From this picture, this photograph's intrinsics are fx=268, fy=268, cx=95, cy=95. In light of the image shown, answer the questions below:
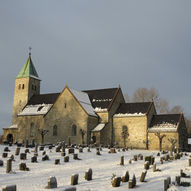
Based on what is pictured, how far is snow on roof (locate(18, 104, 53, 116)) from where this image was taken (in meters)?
49.0

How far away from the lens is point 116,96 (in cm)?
4659

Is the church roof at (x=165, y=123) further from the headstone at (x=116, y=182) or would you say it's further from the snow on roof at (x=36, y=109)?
the headstone at (x=116, y=182)

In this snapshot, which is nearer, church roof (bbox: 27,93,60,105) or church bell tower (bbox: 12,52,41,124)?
church roof (bbox: 27,93,60,105)

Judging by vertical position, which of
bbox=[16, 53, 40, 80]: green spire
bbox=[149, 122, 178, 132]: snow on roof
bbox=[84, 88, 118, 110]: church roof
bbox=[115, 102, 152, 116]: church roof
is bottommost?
bbox=[149, 122, 178, 132]: snow on roof

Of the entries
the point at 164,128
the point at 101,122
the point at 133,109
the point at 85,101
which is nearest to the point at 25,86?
the point at 85,101

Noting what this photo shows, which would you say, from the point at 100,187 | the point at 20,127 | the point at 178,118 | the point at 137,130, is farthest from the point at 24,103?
the point at 100,187

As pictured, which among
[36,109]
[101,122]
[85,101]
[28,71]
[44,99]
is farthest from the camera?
[28,71]

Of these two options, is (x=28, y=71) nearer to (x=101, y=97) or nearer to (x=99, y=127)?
(x=101, y=97)

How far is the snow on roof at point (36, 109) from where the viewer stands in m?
49.0

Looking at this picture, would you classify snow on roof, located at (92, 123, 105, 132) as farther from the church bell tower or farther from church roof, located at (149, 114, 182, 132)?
the church bell tower

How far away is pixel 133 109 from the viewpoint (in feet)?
146

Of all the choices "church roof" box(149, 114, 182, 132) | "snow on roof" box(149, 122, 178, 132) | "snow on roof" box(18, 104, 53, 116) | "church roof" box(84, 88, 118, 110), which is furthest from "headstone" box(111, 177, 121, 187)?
"snow on roof" box(18, 104, 53, 116)

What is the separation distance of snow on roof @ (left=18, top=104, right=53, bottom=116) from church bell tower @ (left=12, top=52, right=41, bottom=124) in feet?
13.9

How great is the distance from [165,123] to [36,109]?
2370 cm
